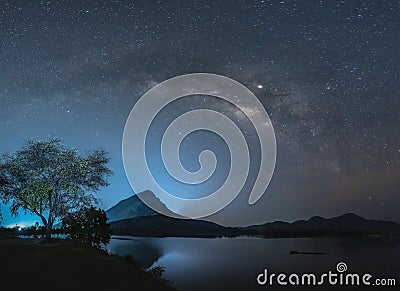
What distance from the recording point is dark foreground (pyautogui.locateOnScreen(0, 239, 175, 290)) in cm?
2517

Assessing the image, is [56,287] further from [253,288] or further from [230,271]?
[230,271]

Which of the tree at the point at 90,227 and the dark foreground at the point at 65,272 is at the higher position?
the tree at the point at 90,227

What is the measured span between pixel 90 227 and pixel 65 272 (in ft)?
133

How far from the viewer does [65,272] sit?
2894 centimetres

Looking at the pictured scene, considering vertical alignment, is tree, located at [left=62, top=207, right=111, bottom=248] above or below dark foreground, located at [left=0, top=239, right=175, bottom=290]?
above

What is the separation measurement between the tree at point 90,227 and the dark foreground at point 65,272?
18.9 metres

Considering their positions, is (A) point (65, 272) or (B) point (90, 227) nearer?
(A) point (65, 272)

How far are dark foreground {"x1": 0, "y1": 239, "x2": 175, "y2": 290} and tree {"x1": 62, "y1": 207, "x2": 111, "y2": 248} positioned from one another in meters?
18.9

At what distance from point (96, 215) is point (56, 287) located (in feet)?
151

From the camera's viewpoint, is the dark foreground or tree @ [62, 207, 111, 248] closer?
the dark foreground

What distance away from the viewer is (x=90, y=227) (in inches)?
2682

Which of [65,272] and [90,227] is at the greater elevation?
[90,227]

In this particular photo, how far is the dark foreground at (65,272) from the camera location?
25172 millimetres

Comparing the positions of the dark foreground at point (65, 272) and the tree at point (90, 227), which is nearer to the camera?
Result: the dark foreground at point (65, 272)
